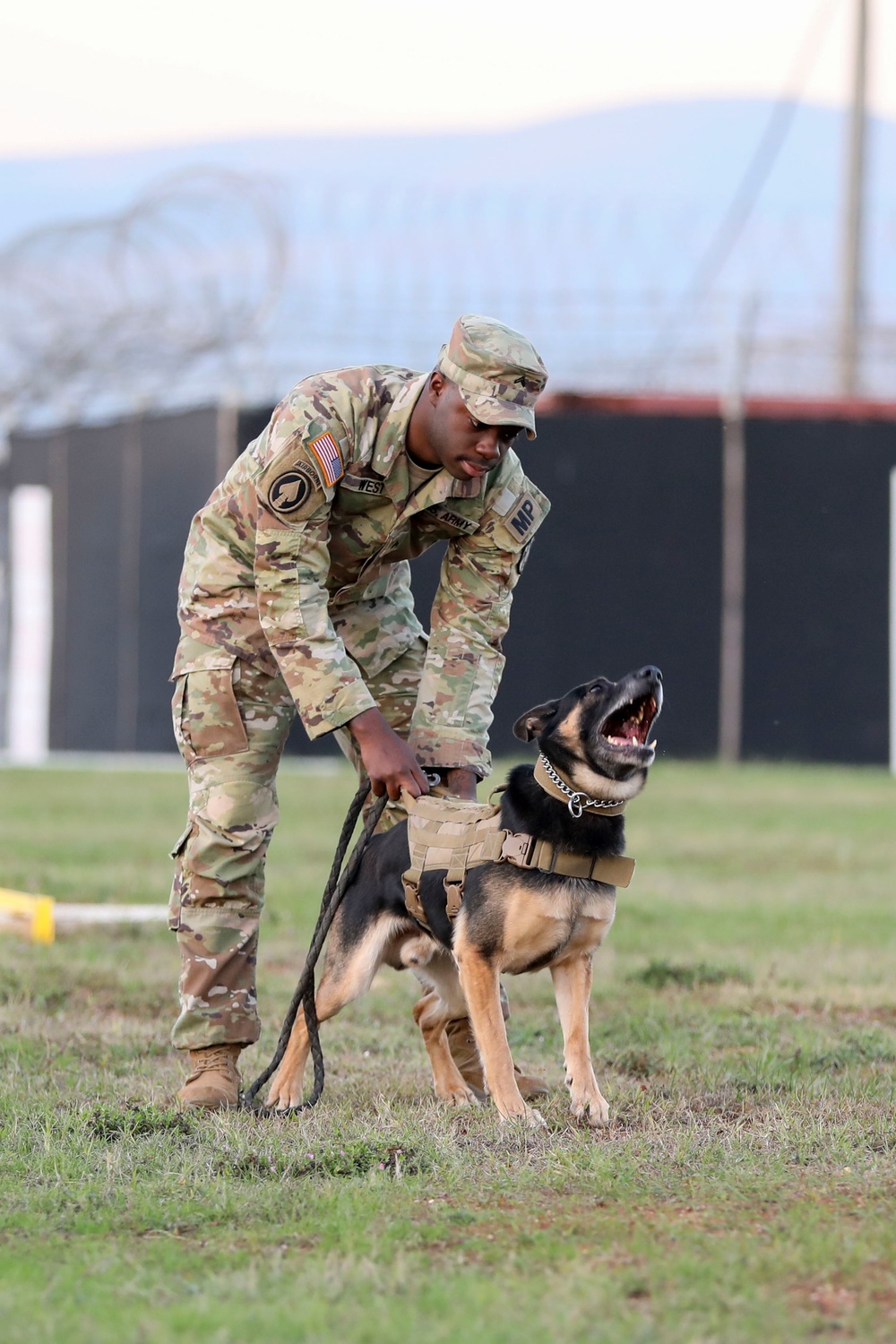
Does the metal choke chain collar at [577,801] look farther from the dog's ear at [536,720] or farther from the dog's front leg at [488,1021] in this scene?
the dog's front leg at [488,1021]

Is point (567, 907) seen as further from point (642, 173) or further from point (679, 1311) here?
point (642, 173)

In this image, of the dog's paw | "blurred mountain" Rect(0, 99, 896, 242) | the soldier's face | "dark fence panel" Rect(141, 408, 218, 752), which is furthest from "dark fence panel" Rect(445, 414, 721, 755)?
"blurred mountain" Rect(0, 99, 896, 242)

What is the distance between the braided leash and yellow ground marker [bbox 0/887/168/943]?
2.64 m

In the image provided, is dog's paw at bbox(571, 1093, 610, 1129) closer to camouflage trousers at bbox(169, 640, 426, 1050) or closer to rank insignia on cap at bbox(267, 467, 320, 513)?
camouflage trousers at bbox(169, 640, 426, 1050)

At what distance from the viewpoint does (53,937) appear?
7.59 meters

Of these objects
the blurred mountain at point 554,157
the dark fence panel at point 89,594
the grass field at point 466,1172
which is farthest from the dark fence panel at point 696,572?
the blurred mountain at point 554,157

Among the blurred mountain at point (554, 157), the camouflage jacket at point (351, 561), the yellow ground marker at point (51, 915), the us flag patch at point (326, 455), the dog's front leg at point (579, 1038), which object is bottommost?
the yellow ground marker at point (51, 915)

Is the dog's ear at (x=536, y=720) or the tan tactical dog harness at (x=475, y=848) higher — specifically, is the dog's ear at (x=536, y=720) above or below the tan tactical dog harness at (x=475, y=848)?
above

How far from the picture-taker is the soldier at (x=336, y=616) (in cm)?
445

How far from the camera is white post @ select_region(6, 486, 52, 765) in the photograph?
18719 millimetres

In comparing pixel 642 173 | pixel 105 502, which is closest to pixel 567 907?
pixel 105 502

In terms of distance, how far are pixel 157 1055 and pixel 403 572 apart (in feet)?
5.52

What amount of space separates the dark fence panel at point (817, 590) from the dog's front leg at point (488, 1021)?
12.2m

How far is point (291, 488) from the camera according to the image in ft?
14.6
